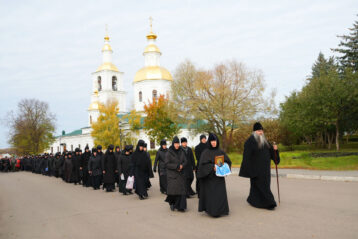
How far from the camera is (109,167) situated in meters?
14.8

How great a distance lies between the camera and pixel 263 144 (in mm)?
8859

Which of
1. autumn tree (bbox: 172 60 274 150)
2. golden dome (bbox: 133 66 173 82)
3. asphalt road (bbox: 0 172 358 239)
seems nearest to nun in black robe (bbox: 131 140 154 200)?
asphalt road (bbox: 0 172 358 239)

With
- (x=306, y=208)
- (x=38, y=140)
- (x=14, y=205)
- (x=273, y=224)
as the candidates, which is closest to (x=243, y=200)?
(x=306, y=208)

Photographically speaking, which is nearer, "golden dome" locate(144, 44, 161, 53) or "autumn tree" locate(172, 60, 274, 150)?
"autumn tree" locate(172, 60, 274, 150)

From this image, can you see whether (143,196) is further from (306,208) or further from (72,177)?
(72,177)

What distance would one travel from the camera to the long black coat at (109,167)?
571 inches

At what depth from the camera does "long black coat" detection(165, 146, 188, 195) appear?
352 inches

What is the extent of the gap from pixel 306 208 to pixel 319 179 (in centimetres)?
726

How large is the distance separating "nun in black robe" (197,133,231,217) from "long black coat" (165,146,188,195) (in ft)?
2.82

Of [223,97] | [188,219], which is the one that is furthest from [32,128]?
[188,219]

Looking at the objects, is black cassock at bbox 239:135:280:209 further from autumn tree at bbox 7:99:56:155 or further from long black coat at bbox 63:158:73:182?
autumn tree at bbox 7:99:56:155

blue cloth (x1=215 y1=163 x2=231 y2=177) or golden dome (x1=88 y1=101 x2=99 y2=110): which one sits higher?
golden dome (x1=88 y1=101 x2=99 y2=110)

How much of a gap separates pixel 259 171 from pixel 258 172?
0.04 meters

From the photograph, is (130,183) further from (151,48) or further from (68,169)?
(151,48)
